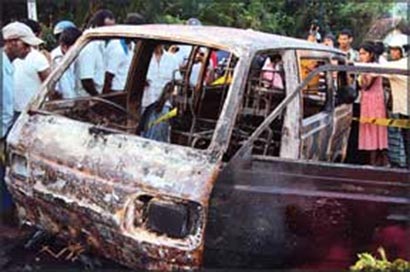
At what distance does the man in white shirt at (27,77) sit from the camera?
16.6ft


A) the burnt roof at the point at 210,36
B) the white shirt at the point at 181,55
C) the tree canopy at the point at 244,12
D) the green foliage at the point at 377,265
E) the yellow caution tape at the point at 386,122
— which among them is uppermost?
the tree canopy at the point at 244,12

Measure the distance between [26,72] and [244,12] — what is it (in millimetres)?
11746

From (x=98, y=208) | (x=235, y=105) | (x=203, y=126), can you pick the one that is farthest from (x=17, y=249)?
(x=235, y=105)

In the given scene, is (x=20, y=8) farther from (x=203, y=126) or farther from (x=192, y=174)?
(x=192, y=174)

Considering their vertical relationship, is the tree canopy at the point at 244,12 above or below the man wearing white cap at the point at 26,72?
above

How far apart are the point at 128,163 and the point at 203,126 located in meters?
1.30

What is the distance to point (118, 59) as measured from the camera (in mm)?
5699

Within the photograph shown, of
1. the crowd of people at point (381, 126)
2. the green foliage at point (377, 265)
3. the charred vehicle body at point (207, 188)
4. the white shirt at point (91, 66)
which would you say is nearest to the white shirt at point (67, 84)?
the white shirt at point (91, 66)

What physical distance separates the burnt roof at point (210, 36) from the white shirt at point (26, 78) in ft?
2.71

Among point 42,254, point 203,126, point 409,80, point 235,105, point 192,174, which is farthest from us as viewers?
point 409,80

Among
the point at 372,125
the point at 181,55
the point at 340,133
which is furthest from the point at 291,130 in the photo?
the point at 181,55

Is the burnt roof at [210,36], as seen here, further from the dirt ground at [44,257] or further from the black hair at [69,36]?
the dirt ground at [44,257]

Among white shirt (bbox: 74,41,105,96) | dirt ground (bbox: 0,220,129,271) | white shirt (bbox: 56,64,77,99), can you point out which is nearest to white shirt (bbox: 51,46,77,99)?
white shirt (bbox: 56,64,77,99)

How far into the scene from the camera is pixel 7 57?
506 centimetres
